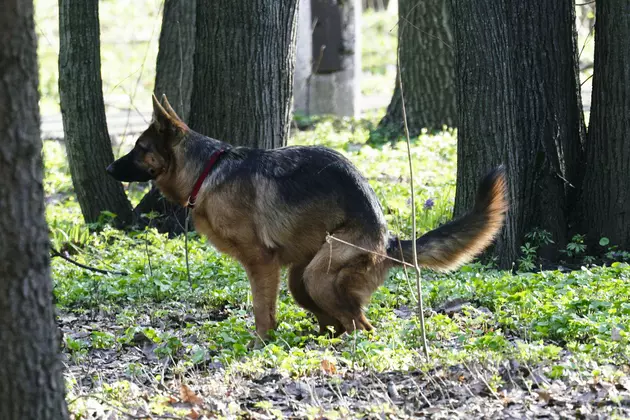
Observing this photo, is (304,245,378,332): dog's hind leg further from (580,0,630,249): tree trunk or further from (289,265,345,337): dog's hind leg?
(580,0,630,249): tree trunk

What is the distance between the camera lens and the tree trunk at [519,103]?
7387 millimetres

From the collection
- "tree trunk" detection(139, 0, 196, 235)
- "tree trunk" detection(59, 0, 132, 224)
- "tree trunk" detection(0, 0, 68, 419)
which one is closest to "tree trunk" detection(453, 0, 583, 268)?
"tree trunk" detection(59, 0, 132, 224)

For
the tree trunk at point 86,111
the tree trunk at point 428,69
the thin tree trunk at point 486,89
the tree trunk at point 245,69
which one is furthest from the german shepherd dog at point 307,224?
the tree trunk at point 428,69

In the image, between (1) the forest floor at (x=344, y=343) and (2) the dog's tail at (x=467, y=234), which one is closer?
(1) the forest floor at (x=344, y=343)

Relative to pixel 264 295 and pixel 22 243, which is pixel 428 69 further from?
pixel 22 243

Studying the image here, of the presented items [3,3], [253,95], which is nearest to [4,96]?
[3,3]

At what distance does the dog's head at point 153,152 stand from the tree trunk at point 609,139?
3.78m

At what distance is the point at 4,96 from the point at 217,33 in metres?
5.42

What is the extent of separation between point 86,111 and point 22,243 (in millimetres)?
6235

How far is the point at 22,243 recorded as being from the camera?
3336 millimetres

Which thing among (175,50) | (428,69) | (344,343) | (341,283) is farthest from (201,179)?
(428,69)

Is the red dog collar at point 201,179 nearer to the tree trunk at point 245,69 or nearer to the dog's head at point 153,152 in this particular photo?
the dog's head at point 153,152

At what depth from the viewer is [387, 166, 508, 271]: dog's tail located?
5777 millimetres

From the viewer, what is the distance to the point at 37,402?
3.44 m
